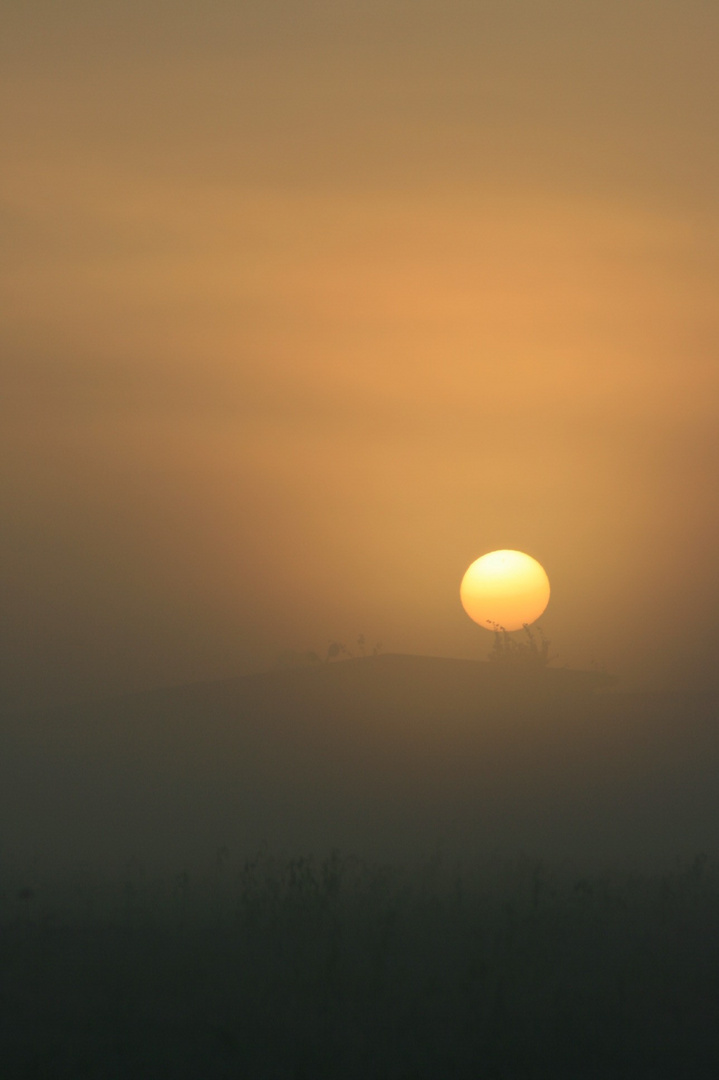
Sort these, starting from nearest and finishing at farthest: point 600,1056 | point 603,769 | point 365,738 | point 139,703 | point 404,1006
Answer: point 600,1056, point 404,1006, point 603,769, point 365,738, point 139,703

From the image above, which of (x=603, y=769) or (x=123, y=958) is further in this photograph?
(x=603, y=769)

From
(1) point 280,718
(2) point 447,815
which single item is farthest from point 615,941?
(1) point 280,718

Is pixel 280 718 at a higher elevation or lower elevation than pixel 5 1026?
higher

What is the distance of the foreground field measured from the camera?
6.28m

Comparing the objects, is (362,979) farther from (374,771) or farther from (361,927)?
(374,771)

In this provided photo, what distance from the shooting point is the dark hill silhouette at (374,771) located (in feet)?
50.7

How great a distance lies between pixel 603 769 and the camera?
22.8 metres

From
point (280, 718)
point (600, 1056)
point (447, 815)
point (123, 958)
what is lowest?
point (600, 1056)

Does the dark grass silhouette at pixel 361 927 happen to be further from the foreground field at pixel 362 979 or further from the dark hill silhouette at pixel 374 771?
the dark hill silhouette at pixel 374 771

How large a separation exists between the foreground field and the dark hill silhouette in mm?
3093

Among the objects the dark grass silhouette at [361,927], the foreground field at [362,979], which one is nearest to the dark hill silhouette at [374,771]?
the dark grass silhouette at [361,927]

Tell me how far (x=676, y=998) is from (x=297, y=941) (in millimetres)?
2948

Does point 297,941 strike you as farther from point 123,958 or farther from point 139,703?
point 139,703

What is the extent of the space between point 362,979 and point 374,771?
17.2 meters
